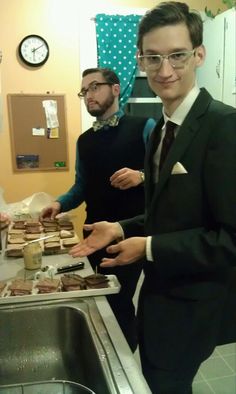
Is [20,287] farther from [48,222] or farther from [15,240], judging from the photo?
[48,222]

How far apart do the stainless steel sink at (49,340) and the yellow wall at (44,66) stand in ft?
7.49

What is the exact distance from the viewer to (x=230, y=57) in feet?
10.0

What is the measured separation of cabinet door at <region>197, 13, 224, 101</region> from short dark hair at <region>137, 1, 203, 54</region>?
232cm

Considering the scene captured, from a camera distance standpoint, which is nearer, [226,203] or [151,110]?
[226,203]

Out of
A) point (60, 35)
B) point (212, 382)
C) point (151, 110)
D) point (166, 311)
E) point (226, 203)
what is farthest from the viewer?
point (151, 110)

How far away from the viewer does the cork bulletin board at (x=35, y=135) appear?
331 cm

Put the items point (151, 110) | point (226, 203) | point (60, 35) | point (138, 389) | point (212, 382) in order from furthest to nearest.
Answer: point (151, 110) → point (60, 35) → point (212, 382) → point (226, 203) → point (138, 389)

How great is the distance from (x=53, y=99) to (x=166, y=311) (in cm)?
268

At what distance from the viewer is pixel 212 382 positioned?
211cm

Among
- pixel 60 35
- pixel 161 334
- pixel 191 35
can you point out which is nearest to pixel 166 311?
pixel 161 334

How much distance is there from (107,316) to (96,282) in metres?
0.20

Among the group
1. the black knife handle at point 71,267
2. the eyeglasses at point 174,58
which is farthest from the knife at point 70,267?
the eyeglasses at point 174,58

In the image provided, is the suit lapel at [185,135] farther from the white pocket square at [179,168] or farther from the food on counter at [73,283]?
the food on counter at [73,283]

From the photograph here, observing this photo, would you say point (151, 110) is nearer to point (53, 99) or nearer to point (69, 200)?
point (53, 99)
